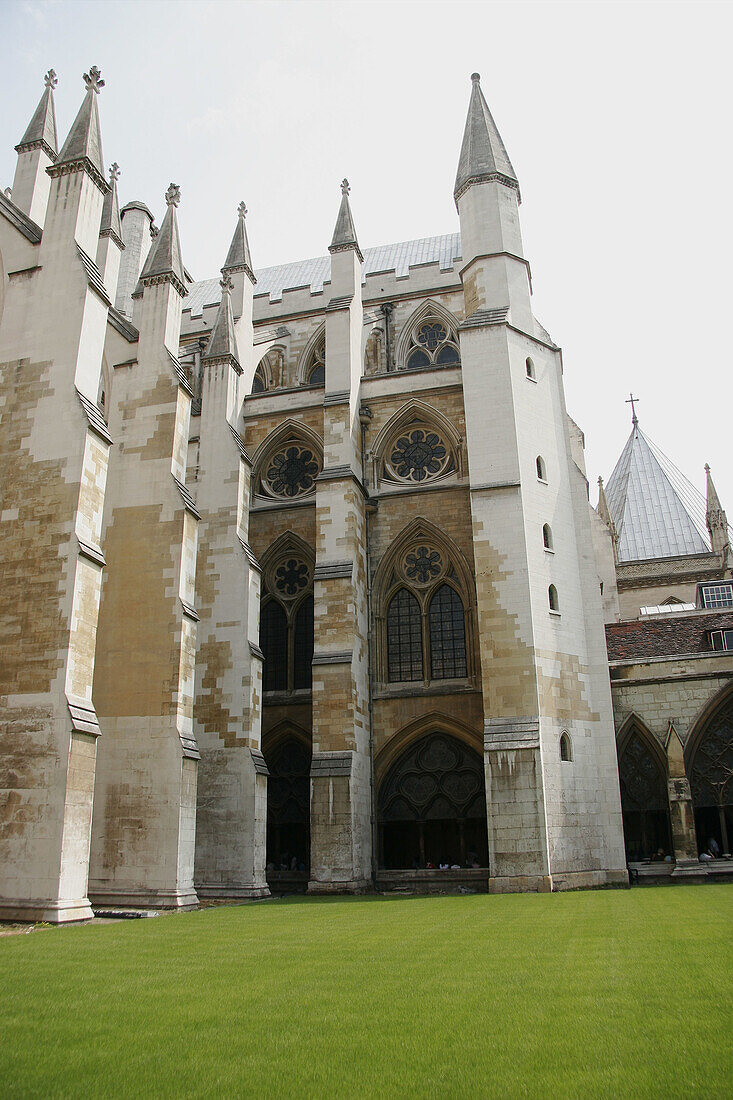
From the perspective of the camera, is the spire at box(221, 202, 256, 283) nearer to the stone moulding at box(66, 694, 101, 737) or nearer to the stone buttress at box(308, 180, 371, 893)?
the stone buttress at box(308, 180, 371, 893)

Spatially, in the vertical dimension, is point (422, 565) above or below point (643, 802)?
above

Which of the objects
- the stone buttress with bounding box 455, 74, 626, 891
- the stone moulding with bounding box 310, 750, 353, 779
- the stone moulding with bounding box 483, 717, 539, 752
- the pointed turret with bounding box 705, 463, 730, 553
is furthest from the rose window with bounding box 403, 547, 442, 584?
the pointed turret with bounding box 705, 463, 730, 553

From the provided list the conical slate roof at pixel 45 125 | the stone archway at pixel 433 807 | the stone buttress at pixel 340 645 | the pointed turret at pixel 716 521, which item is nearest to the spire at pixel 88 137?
the conical slate roof at pixel 45 125

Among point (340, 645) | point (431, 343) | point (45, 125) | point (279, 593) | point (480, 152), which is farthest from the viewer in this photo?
point (431, 343)

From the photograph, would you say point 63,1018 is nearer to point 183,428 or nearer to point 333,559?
point 183,428

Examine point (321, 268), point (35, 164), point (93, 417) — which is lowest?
point (93, 417)

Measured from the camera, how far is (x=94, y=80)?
1647 centimetres

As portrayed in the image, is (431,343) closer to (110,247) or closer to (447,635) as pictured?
(110,247)

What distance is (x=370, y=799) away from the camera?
65.0 ft

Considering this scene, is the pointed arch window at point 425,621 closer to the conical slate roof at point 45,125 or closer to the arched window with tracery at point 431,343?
the arched window with tracery at point 431,343

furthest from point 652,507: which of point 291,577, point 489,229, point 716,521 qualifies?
point 291,577

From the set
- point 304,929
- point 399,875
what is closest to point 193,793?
point 304,929

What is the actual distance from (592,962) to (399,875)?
507 inches

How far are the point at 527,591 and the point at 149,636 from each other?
8190 mm
